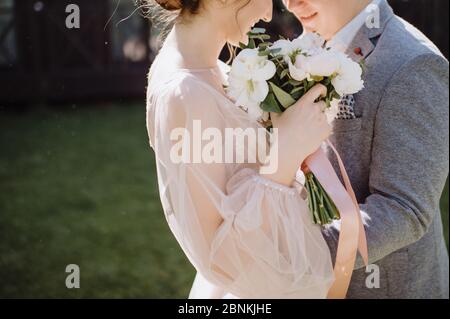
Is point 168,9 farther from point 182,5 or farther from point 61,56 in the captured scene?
point 61,56

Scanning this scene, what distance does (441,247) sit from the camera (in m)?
2.60

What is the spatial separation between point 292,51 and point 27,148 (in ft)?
21.3

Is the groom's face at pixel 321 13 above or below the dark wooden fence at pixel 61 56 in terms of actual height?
above

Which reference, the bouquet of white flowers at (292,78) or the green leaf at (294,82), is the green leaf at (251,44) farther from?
the green leaf at (294,82)

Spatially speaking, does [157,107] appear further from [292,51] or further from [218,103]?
[292,51]

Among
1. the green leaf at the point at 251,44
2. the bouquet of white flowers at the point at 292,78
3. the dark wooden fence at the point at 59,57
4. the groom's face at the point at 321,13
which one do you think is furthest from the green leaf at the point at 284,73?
the dark wooden fence at the point at 59,57

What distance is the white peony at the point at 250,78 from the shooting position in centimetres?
197

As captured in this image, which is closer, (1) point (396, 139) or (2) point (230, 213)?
(2) point (230, 213)

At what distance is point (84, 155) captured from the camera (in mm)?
7699

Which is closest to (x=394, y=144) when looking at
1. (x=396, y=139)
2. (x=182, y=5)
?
(x=396, y=139)

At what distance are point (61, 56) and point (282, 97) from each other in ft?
29.4

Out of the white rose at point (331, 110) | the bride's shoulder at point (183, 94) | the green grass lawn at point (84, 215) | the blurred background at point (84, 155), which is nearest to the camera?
the bride's shoulder at point (183, 94)

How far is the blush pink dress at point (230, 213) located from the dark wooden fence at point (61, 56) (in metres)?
8.06
